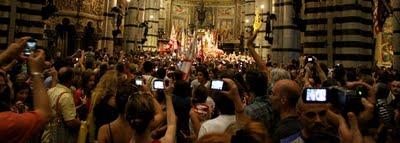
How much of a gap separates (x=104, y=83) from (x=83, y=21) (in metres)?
28.2

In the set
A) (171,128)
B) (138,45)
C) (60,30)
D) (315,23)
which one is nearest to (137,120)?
(171,128)

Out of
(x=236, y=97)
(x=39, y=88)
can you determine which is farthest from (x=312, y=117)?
(x=39, y=88)

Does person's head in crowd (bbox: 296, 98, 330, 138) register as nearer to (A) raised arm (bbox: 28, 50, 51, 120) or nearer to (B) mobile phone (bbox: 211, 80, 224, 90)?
(B) mobile phone (bbox: 211, 80, 224, 90)

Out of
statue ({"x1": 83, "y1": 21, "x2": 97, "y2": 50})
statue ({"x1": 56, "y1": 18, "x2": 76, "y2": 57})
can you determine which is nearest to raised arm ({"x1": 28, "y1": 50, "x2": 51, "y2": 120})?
statue ({"x1": 56, "y1": 18, "x2": 76, "y2": 57})

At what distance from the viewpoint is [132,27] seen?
4338 centimetres

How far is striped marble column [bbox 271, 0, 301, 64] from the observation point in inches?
1088

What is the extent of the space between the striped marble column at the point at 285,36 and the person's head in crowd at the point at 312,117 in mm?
22742

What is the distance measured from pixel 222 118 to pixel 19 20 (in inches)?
673

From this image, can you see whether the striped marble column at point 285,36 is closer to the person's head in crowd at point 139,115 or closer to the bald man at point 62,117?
the bald man at point 62,117

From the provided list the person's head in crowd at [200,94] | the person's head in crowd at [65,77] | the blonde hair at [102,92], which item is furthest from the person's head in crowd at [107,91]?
the person's head in crowd at [200,94]

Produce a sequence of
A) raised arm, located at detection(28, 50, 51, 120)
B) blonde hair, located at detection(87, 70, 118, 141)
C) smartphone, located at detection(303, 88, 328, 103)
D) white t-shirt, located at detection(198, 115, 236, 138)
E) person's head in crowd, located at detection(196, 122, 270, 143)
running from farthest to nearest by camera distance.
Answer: blonde hair, located at detection(87, 70, 118, 141) < white t-shirt, located at detection(198, 115, 236, 138) < smartphone, located at detection(303, 88, 328, 103) < raised arm, located at detection(28, 50, 51, 120) < person's head in crowd, located at detection(196, 122, 270, 143)

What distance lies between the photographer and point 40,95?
3594mm

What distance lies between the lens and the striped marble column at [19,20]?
63.8 ft

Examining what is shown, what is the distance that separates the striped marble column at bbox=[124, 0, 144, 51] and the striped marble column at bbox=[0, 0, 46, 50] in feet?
70.6
